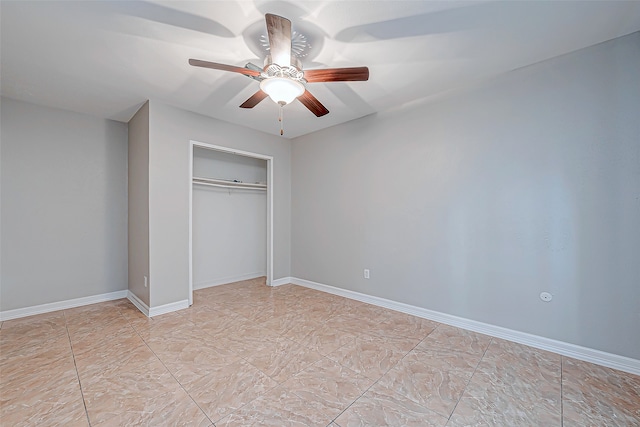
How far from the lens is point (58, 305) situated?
3.56 meters

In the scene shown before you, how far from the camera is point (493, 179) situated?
9.31 ft

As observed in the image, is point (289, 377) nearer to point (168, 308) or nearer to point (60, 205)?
point (168, 308)

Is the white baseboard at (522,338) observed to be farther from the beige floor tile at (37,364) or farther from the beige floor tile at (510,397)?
the beige floor tile at (37,364)

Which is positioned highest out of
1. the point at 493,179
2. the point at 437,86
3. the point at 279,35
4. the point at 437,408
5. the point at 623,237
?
the point at 437,86

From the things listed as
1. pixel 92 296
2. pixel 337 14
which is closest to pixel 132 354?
pixel 92 296

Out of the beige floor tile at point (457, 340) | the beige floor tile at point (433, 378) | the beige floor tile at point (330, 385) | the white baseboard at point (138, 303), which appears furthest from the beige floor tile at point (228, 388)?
the white baseboard at point (138, 303)

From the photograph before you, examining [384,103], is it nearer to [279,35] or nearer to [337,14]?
[337,14]

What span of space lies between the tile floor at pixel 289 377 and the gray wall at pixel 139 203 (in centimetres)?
64

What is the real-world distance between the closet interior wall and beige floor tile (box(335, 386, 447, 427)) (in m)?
3.50

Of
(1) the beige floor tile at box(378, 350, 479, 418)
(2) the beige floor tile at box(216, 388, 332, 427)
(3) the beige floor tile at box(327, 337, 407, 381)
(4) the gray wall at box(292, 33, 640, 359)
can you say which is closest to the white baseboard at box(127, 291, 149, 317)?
(2) the beige floor tile at box(216, 388, 332, 427)

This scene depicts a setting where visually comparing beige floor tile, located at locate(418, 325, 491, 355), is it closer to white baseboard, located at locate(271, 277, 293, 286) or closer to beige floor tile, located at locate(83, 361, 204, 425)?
beige floor tile, located at locate(83, 361, 204, 425)

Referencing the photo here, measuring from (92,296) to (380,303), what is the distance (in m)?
4.08

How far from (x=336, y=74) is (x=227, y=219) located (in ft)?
11.4

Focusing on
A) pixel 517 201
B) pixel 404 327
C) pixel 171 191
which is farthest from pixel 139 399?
pixel 517 201
